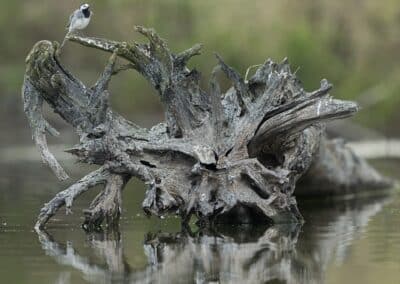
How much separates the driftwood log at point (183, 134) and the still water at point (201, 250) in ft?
0.94

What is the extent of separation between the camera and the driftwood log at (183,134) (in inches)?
461

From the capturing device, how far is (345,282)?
27.1 ft

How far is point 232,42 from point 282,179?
2831 cm

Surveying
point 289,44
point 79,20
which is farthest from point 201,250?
point 289,44

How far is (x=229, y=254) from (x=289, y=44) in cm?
2947

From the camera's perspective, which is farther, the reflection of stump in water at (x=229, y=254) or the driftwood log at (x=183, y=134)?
the driftwood log at (x=183, y=134)

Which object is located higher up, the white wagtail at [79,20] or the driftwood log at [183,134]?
the white wagtail at [79,20]

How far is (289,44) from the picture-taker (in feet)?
128

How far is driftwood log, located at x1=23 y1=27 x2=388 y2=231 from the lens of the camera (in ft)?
38.4

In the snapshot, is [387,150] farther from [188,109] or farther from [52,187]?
[188,109]

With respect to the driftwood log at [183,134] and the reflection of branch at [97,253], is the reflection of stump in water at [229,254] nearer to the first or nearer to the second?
the reflection of branch at [97,253]

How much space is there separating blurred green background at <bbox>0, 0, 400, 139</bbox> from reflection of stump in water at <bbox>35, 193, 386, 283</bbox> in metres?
22.6

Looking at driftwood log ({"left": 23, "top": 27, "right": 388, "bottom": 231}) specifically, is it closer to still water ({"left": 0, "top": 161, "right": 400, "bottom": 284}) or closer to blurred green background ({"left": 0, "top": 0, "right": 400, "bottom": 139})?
still water ({"left": 0, "top": 161, "right": 400, "bottom": 284})

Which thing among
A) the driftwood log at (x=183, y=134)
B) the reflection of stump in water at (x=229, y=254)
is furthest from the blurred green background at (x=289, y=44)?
the reflection of stump in water at (x=229, y=254)
